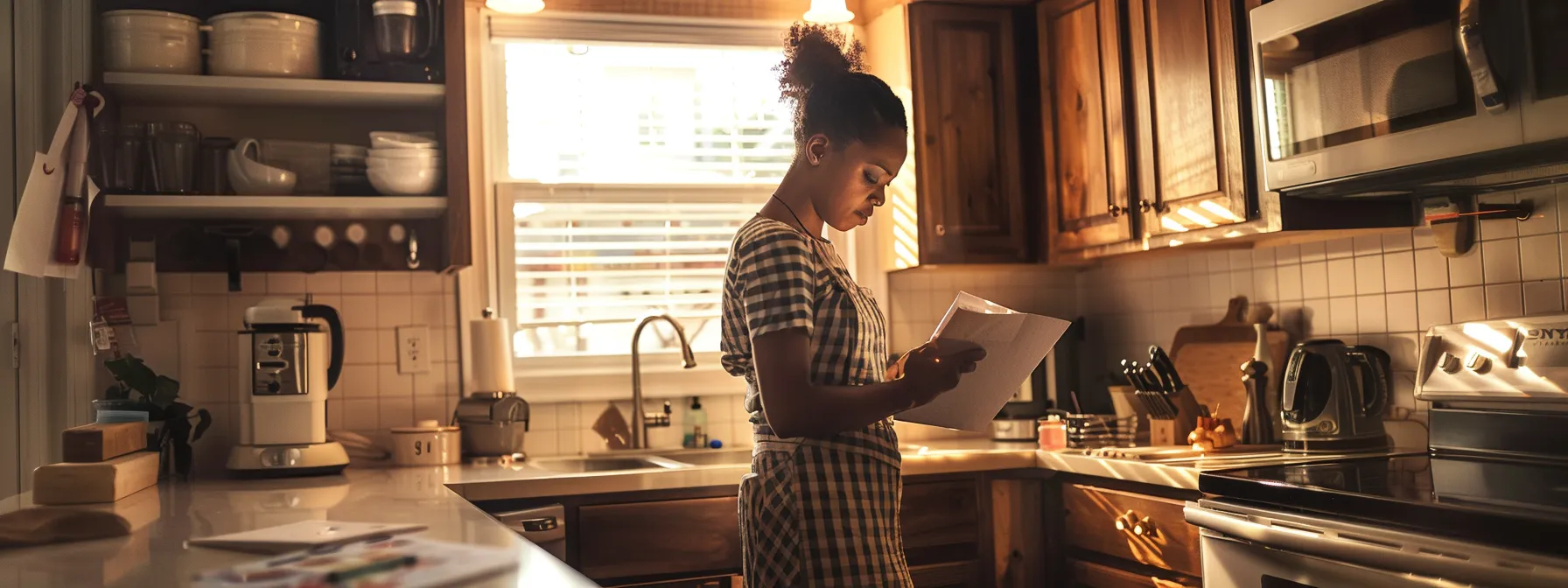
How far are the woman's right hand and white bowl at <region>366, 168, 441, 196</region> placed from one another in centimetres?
157

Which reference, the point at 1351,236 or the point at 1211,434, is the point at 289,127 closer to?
the point at 1211,434

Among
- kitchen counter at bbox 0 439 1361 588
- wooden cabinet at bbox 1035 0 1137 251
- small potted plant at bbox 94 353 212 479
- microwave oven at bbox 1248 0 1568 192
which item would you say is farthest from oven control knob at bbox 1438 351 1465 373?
small potted plant at bbox 94 353 212 479

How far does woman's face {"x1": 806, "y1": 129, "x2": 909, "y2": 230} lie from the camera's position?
1.69m

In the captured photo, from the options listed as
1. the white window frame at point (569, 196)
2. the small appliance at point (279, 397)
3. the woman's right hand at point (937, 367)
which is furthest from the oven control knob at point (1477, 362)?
the small appliance at point (279, 397)

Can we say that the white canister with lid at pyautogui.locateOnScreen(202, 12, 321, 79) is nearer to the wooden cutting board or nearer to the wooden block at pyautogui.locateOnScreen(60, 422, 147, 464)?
the wooden block at pyautogui.locateOnScreen(60, 422, 147, 464)

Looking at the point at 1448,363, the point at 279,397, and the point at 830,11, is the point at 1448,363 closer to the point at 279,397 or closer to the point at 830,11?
the point at 830,11

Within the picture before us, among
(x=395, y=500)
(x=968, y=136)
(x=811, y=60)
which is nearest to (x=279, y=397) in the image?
(x=395, y=500)

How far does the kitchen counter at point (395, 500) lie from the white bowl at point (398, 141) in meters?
0.73

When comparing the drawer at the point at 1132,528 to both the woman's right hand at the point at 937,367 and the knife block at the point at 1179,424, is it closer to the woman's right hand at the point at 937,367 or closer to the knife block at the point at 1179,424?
the knife block at the point at 1179,424

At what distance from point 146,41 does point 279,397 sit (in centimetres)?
83

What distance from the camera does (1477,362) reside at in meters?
2.31

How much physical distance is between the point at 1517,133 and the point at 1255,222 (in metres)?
0.67

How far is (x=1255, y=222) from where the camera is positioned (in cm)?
255

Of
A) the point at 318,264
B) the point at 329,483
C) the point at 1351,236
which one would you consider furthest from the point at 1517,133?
the point at 318,264
